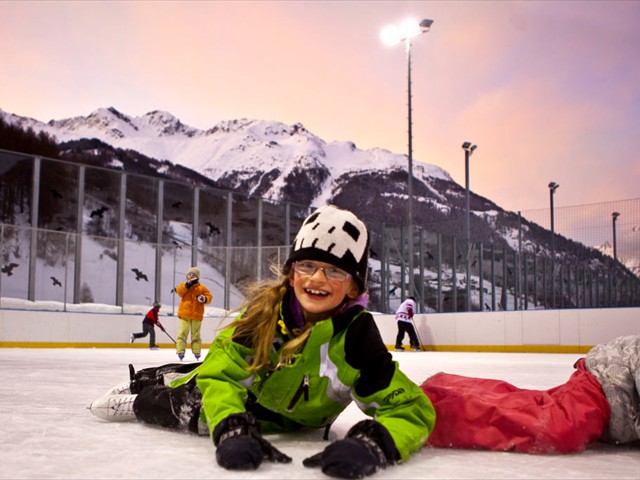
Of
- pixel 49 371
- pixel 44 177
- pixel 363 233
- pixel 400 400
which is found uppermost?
pixel 44 177

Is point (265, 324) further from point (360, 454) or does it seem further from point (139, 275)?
point (139, 275)

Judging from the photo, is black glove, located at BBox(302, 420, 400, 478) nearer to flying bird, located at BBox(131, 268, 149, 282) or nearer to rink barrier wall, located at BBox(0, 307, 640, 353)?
rink barrier wall, located at BBox(0, 307, 640, 353)

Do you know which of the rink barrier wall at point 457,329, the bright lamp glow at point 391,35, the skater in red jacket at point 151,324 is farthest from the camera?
the bright lamp glow at point 391,35

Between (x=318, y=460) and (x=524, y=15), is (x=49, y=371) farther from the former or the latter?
(x=524, y=15)

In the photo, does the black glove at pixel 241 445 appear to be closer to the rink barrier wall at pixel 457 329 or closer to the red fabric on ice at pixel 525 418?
the red fabric on ice at pixel 525 418

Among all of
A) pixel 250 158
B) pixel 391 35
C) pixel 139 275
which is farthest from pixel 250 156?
pixel 139 275

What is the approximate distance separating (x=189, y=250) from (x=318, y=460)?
1347cm

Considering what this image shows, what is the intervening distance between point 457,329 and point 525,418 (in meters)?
11.1

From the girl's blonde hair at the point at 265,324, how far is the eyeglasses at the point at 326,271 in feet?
0.27

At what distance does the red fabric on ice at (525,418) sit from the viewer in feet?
5.50

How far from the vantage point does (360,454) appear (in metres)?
1.33

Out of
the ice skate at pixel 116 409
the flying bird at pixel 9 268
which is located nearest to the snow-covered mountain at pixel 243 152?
the flying bird at pixel 9 268

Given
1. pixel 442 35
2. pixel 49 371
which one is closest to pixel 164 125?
pixel 442 35

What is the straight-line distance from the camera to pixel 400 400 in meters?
1.62
